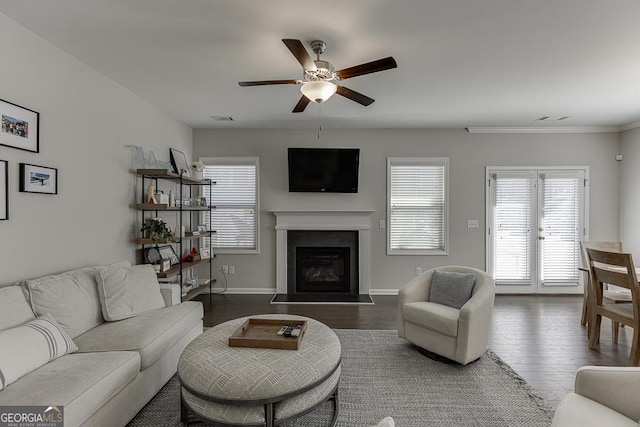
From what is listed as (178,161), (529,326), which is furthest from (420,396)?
(178,161)

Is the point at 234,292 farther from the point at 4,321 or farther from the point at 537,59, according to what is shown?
the point at 537,59

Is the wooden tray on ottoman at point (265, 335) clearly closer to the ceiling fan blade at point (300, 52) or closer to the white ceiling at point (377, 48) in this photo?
the ceiling fan blade at point (300, 52)

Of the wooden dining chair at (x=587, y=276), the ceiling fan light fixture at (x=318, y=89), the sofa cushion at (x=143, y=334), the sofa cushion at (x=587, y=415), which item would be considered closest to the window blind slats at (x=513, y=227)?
the wooden dining chair at (x=587, y=276)

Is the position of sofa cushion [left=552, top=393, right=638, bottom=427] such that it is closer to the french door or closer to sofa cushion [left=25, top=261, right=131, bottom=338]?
sofa cushion [left=25, top=261, right=131, bottom=338]

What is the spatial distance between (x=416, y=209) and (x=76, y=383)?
4.63 m

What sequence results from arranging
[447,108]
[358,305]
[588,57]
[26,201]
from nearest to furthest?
1. [26,201]
2. [588,57]
3. [447,108]
4. [358,305]

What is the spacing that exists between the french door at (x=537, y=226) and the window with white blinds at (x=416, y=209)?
2.55 feet

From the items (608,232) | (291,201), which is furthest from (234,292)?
(608,232)

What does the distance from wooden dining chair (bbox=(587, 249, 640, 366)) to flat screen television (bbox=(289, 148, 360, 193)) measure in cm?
304

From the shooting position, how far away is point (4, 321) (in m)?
1.81

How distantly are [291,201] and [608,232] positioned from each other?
16.8 ft

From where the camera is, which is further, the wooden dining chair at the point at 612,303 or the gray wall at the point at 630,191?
the gray wall at the point at 630,191

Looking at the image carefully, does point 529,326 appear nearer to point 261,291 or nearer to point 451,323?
point 451,323

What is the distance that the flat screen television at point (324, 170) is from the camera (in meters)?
4.94
